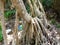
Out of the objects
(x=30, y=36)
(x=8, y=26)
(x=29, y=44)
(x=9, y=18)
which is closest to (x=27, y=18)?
(x=30, y=36)

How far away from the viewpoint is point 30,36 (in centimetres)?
332

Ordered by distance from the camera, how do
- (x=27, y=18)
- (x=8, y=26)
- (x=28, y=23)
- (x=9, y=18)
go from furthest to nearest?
(x=9, y=18) → (x=8, y=26) → (x=28, y=23) → (x=27, y=18)

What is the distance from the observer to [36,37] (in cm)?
335

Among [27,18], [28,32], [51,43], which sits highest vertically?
[27,18]

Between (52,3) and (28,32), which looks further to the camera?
(52,3)

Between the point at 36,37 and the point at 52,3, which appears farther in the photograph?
the point at 52,3

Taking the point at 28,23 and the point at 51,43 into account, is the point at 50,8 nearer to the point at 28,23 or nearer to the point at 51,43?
the point at 51,43

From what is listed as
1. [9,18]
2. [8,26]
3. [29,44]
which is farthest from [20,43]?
[9,18]

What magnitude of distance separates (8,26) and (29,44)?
154cm

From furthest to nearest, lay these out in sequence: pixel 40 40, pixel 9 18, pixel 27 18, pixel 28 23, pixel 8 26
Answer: pixel 9 18 < pixel 8 26 < pixel 40 40 < pixel 28 23 < pixel 27 18

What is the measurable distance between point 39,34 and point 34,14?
42 cm

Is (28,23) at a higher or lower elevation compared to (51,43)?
higher

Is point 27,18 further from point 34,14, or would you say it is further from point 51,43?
point 51,43

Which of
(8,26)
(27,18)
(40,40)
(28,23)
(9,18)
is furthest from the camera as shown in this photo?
(9,18)
